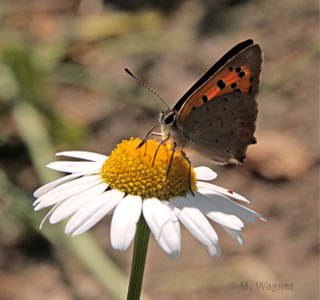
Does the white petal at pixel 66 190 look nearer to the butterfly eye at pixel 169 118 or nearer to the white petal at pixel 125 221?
the white petal at pixel 125 221

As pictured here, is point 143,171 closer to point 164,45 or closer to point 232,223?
point 232,223

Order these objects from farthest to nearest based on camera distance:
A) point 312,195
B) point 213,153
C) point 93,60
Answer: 1. point 93,60
2. point 312,195
3. point 213,153

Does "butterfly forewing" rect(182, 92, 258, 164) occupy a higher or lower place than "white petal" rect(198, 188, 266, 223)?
higher

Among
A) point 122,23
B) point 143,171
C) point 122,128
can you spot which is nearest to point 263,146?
point 122,128

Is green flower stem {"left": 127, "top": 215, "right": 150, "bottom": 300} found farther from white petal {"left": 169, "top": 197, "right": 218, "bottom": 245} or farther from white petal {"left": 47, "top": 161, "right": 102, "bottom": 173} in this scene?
white petal {"left": 47, "top": 161, "right": 102, "bottom": 173}

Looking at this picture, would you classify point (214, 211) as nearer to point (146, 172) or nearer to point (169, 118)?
point (146, 172)

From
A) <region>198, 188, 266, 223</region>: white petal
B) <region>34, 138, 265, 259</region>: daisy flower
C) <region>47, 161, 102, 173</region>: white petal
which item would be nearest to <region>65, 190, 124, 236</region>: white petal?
<region>34, 138, 265, 259</region>: daisy flower
